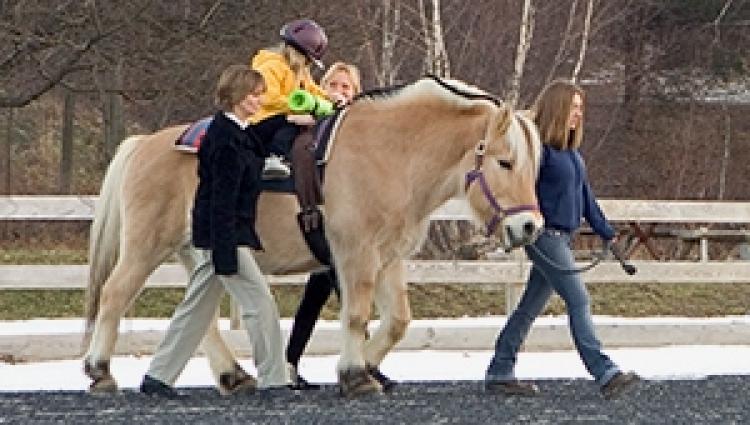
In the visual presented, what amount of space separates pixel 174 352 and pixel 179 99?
9074 mm

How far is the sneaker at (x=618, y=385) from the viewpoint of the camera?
324 inches

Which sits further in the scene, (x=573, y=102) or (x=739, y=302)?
(x=739, y=302)

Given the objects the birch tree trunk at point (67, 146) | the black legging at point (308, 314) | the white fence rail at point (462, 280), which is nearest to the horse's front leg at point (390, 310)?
the black legging at point (308, 314)

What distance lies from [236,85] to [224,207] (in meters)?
0.61

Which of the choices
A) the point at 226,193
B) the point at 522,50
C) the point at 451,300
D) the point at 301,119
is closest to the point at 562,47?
the point at 522,50

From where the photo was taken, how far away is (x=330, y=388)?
902 cm

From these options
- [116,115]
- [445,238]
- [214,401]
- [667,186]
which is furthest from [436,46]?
[214,401]

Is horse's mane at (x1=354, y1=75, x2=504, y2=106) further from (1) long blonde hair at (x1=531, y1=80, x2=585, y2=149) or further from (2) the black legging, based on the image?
(2) the black legging

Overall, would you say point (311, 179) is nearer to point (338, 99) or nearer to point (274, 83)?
point (274, 83)

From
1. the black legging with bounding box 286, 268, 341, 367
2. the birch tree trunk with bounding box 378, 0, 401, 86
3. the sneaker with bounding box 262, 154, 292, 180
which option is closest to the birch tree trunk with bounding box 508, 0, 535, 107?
the birch tree trunk with bounding box 378, 0, 401, 86

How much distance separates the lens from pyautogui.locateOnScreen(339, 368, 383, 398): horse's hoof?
8.23m

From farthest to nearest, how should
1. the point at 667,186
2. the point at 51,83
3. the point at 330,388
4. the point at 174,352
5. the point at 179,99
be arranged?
the point at 667,186
the point at 179,99
the point at 51,83
the point at 330,388
the point at 174,352

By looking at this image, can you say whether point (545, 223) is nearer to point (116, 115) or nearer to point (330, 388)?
point (330, 388)

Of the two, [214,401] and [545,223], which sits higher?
[545,223]
